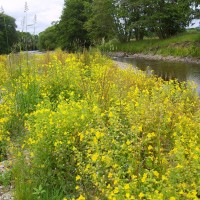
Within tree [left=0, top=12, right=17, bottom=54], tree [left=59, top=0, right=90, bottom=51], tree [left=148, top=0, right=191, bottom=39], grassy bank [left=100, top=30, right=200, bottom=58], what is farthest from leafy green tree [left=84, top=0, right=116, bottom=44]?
tree [left=0, top=12, right=17, bottom=54]

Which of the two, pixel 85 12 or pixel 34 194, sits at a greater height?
pixel 85 12

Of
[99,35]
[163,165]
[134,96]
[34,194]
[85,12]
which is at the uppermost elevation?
[85,12]

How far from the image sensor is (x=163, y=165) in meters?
3.26

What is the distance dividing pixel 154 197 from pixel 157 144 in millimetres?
1282

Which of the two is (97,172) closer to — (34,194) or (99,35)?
(34,194)

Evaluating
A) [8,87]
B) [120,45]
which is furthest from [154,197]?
[120,45]

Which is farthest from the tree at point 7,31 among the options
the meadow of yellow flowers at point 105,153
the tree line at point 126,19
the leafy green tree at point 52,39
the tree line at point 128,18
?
the tree line at point 128,18

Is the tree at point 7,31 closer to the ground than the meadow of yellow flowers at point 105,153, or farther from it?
farther from it

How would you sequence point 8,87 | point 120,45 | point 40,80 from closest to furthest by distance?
point 8,87 → point 40,80 → point 120,45

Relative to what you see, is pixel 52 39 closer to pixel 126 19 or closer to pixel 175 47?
pixel 126 19

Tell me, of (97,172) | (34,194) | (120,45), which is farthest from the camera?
(120,45)

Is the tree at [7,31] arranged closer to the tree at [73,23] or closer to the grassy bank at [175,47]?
the tree at [73,23]

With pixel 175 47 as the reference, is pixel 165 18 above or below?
above

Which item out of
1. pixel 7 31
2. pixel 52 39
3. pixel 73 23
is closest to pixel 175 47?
pixel 7 31
